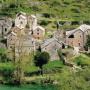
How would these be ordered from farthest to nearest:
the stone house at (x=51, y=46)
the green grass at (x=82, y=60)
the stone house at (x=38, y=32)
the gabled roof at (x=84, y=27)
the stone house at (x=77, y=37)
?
the gabled roof at (x=84, y=27) → the stone house at (x=38, y=32) → the stone house at (x=77, y=37) → the stone house at (x=51, y=46) → the green grass at (x=82, y=60)

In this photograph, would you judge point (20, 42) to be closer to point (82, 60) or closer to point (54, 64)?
point (54, 64)

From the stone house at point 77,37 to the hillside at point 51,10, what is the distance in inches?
159

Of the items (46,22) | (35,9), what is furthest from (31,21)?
(35,9)

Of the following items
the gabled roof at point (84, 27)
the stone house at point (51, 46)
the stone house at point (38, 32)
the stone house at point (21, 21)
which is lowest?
the stone house at point (51, 46)

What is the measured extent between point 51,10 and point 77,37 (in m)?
A: 11.5

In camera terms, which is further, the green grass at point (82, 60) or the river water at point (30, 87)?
the green grass at point (82, 60)

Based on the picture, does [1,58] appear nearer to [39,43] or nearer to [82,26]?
[39,43]

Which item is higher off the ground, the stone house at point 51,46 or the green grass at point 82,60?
the stone house at point 51,46

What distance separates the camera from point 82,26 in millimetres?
73062

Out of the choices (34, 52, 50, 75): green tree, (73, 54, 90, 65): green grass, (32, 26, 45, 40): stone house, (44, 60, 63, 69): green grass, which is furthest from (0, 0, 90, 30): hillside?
(34, 52, 50, 75): green tree

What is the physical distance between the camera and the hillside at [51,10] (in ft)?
256

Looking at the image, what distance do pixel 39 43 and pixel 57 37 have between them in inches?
115

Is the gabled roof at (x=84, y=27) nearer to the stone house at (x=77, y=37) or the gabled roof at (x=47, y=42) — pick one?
the stone house at (x=77, y=37)

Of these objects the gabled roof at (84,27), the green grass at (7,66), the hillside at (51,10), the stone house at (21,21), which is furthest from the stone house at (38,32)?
the green grass at (7,66)
